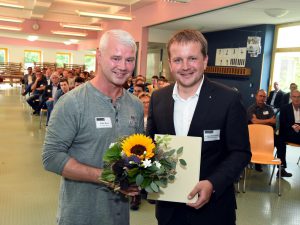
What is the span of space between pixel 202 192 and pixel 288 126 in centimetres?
515

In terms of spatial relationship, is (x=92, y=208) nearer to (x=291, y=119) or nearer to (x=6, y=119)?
(x=291, y=119)

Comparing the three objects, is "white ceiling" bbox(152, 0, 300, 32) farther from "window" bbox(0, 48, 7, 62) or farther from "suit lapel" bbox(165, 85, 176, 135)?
"window" bbox(0, 48, 7, 62)

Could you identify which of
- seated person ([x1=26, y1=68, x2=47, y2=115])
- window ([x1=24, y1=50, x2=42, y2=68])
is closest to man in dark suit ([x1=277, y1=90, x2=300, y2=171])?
seated person ([x1=26, y1=68, x2=47, y2=115])

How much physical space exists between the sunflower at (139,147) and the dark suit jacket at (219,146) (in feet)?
0.98

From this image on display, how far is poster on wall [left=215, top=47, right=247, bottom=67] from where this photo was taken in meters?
12.4

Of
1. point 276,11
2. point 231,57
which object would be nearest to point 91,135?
point 276,11

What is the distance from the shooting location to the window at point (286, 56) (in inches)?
421

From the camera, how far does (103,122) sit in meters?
1.55

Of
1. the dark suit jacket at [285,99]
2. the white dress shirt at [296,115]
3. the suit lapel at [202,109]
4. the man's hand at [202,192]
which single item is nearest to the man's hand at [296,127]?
the white dress shirt at [296,115]

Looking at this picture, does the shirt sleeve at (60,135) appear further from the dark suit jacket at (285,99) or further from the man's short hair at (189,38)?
the dark suit jacket at (285,99)

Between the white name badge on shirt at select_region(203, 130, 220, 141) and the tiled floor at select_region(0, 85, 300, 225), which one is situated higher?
the white name badge on shirt at select_region(203, 130, 220, 141)

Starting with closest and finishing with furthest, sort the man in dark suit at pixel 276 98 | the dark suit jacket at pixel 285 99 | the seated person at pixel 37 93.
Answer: the dark suit jacket at pixel 285 99 < the man in dark suit at pixel 276 98 < the seated person at pixel 37 93

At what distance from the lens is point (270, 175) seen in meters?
5.63

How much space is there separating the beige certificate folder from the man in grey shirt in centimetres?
29
